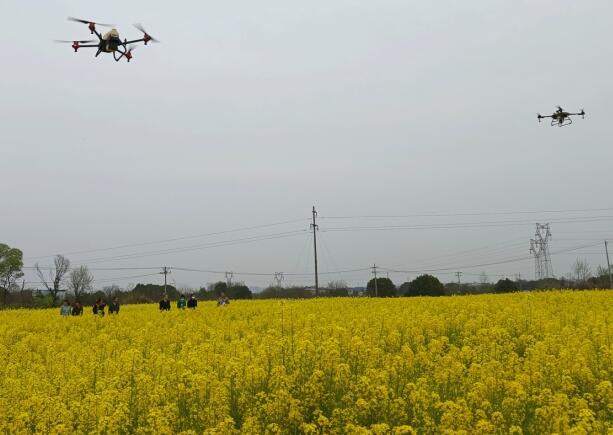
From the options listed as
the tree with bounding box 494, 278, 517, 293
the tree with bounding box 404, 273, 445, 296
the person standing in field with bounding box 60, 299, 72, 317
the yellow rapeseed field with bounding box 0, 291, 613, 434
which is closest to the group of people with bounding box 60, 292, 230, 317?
the person standing in field with bounding box 60, 299, 72, 317

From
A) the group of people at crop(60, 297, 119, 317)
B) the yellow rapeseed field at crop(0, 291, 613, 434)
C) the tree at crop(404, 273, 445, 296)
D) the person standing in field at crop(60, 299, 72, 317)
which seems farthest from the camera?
the tree at crop(404, 273, 445, 296)

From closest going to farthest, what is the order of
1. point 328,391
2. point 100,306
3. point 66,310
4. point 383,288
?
1. point 328,391
2. point 66,310
3. point 100,306
4. point 383,288

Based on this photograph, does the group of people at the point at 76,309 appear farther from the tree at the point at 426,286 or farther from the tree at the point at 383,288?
the tree at the point at 383,288

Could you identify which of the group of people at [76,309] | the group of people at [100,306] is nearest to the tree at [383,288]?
the group of people at [100,306]

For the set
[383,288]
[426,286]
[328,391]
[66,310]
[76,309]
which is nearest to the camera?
[328,391]

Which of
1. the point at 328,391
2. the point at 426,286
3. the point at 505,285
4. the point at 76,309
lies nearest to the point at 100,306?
the point at 76,309

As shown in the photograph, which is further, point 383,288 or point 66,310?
point 383,288

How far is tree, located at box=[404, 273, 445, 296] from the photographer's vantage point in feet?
168

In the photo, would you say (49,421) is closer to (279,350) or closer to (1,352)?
(279,350)

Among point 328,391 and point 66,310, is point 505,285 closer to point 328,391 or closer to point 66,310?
point 66,310

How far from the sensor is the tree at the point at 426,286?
51344mm

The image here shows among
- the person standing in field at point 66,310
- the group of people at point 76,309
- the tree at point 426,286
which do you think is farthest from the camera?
the tree at point 426,286

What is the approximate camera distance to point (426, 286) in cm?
5159

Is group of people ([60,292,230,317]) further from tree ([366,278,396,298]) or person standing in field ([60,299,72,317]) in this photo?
tree ([366,278,396,298])
